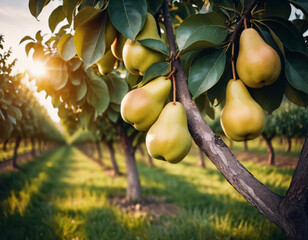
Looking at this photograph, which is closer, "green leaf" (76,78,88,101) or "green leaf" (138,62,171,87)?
"green leaf" (138,62,171,87)

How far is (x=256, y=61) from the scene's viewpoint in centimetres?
70

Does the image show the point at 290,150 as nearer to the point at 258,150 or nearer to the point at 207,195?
the point at 207,195

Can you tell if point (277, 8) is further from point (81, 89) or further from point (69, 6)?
point (81, 89)

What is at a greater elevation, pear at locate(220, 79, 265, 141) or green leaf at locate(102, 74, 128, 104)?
green leaf at locate(102, 74, 128, 104)

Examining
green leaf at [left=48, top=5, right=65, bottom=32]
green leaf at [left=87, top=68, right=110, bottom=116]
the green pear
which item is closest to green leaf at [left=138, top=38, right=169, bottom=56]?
the green pear

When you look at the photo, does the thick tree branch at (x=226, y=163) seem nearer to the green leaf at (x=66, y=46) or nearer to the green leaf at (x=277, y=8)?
the green leaf at (x=277, y=8)

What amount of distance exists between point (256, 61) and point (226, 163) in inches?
14.5

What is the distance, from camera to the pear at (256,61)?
2.28ft

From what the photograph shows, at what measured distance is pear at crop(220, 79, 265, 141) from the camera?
2.38ft

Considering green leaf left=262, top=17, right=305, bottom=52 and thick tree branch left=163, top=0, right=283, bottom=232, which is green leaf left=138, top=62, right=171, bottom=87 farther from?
green leaf left=262, top=17, right=305, bottom=52

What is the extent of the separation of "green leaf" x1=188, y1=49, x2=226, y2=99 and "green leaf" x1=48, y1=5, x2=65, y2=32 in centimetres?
74

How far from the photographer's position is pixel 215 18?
0.79 meters

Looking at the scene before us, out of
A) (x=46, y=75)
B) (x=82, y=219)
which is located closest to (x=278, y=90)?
(x=46, y=75)

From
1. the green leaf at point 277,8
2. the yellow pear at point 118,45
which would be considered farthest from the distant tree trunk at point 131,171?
the green leaf at point 277,8
